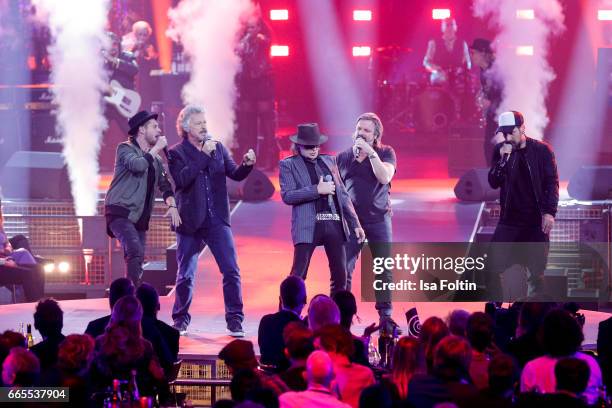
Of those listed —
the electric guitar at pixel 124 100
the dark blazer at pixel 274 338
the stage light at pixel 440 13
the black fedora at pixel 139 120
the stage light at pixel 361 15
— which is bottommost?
the dark blazer at pixel 274 338

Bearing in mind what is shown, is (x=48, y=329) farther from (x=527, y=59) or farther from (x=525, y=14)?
(x=525, y=14)

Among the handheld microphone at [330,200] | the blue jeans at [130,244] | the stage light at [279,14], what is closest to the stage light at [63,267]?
the blue jeans at [130,244]

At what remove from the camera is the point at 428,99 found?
2461cm

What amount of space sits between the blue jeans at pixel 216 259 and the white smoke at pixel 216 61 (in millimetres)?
7906

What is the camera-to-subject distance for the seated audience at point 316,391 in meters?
5.55

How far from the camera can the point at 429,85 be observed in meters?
24.8

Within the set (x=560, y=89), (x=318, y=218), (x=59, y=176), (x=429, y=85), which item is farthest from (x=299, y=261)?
(x=429, y=85)

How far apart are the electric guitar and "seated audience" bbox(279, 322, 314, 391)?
12.9 meters

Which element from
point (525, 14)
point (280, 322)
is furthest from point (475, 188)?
point (280, 322)

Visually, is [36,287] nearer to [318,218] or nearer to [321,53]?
[318,218]

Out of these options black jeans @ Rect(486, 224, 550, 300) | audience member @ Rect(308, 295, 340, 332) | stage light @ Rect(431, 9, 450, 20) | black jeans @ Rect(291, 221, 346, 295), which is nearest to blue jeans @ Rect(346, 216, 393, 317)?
black jeans @ Rect(291, 221, 346, 295)

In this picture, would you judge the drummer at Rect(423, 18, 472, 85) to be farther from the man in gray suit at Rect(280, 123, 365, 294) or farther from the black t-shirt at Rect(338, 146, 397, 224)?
the man in gray suit at Rect(280, 123, 365, 294)

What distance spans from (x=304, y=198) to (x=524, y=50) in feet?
34.4

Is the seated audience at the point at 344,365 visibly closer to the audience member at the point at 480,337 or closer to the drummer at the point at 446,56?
the audience member at the point at 480,337
